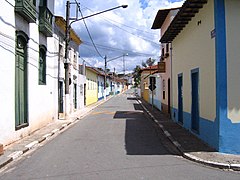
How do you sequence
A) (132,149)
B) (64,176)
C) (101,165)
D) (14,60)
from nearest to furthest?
1. (64,176)
2. (101,165)
3. (132,149)
4. (14,60)

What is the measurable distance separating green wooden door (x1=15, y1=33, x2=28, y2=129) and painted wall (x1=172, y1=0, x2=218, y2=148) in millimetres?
6145

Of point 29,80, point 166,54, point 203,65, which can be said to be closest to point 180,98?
point 203,65

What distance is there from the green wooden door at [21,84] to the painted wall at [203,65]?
6.14 meters

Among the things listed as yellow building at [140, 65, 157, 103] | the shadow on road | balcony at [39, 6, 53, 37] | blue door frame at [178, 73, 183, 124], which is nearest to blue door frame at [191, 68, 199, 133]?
the shadow on road

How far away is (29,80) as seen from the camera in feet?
43.3

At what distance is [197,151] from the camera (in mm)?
9445

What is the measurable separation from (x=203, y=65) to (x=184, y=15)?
7.45ft

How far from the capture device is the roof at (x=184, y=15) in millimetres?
10630

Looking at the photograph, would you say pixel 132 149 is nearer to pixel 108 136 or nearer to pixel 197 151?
pixel 197 151

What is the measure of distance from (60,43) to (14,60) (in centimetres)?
1031

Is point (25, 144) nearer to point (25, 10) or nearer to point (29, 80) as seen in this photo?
point (29, 80)

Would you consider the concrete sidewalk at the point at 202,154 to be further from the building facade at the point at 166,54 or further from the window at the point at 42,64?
the building facade at the point at 166,54

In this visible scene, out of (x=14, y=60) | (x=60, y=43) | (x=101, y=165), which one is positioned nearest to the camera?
(x=101, y=165)

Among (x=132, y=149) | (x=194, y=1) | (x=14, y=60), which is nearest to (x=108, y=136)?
(x=132, y=149)
